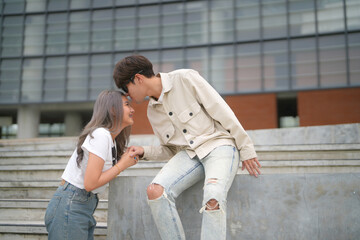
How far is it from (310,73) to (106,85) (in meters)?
11.6

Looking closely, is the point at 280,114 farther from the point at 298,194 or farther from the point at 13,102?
the point at 298,194

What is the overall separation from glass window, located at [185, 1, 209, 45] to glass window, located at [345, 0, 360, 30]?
7.29 metres

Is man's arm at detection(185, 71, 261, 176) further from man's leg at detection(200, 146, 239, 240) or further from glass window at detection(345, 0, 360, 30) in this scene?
glass window at detection(345, 0, 360, 30)

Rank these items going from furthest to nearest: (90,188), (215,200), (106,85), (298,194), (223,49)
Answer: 1. (106,85)
2. (223,49)
3. (298,194)
4. (90,188)
5. (215,200)

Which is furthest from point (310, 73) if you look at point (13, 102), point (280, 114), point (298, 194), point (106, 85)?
point (13, 102)

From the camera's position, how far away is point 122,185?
2682 millimetres

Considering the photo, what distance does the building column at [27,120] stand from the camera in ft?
70.4

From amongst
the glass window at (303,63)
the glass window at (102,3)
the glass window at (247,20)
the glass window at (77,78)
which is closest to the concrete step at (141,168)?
the glass window at (303,63)

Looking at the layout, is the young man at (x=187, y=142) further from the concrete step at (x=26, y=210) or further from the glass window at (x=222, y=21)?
the glass window at (x=222, y=21)

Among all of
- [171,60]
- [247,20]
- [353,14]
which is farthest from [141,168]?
[353,14]

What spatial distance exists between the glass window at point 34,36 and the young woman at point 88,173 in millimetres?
20757

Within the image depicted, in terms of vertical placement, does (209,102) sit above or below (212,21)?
below

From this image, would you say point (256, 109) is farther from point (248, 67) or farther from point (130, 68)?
point (130, 68)

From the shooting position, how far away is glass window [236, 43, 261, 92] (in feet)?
59.0
